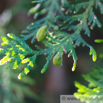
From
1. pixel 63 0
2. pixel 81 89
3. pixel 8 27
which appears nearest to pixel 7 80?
pixel 8 27

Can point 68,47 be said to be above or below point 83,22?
below

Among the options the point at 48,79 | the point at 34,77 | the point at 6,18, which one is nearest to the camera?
the point at 6,18

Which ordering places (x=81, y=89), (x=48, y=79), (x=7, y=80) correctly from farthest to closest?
(x=48, y=79) → (x=7, y=80) → (x=81, y=89)

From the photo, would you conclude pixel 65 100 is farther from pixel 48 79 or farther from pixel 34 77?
pixel 48 79

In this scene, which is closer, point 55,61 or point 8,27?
point 55,61

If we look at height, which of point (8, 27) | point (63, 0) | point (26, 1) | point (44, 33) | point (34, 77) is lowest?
point (34, 77)

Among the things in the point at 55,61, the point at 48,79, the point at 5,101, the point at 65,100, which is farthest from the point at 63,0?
the point at 48,79
